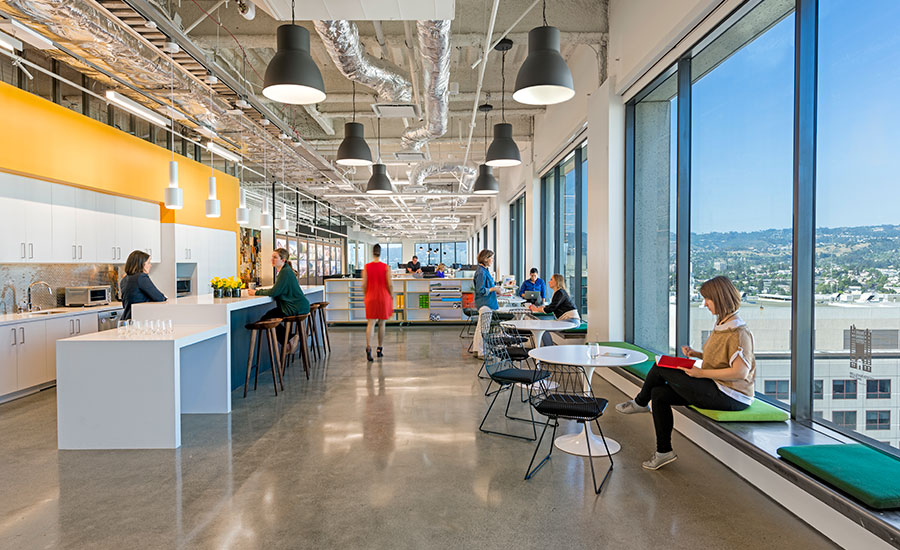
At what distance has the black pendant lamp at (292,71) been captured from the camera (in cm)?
359

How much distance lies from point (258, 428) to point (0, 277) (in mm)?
4092

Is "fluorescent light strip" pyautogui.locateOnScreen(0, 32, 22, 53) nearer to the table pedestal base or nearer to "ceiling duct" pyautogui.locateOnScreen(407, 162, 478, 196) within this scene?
the table pedestal base

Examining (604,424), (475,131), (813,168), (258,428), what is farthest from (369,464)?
(475,131)

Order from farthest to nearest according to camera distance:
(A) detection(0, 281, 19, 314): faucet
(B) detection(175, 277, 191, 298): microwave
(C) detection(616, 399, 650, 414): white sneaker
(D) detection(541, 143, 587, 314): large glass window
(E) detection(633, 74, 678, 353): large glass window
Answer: (B) detection(175, 277, 191, 298): microwave < (D) detection(541, 143, 587, 314): large glass window < (A) detection(0, 281, 19, 314): faucet < (E) detection(633, 74, 678, 353): large glass window < (C) detection(616, 399, 650, 414): white sneaker

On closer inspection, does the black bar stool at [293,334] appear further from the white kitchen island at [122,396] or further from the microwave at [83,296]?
the microwave at [83,296]

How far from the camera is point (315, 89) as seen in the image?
146 inches

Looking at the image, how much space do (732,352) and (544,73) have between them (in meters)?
2.35

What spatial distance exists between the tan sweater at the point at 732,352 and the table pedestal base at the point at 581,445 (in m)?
0.95

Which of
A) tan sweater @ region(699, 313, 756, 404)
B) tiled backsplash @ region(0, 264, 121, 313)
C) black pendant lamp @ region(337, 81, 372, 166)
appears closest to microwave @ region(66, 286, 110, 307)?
tiled backsplash @ region(0, 264, 121, 313)

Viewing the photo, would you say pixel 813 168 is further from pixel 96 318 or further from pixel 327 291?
pixel 327 291

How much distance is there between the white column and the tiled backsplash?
24.0 feet

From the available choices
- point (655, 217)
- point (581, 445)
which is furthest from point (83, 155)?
point (655, 217)

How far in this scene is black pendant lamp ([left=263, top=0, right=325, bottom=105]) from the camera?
3592 mm

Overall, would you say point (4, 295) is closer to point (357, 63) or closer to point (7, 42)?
point (7, 42)
